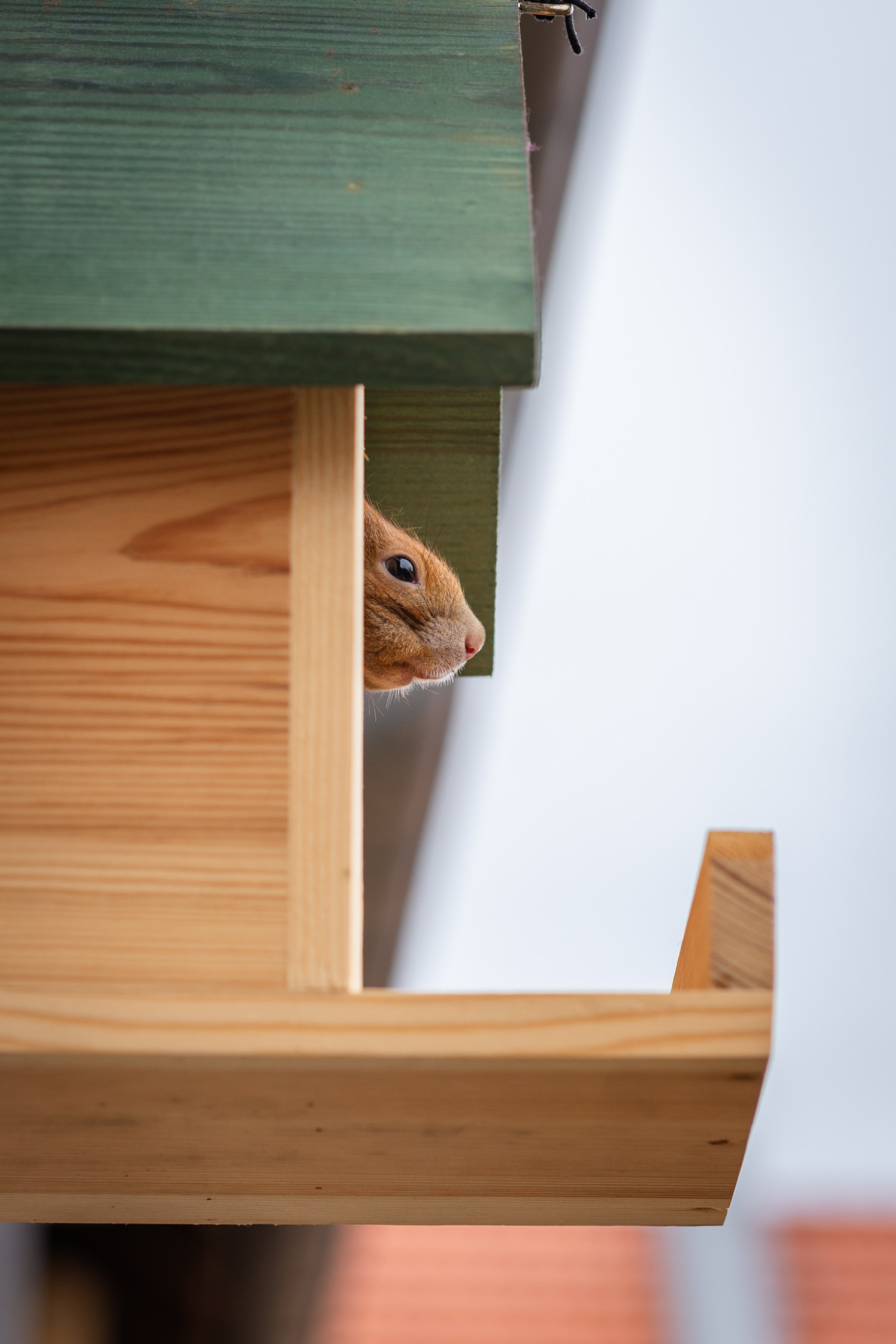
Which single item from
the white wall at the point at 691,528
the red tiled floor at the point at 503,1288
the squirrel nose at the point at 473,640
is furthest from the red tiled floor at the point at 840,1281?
the squirrel nose at the point at 473,640

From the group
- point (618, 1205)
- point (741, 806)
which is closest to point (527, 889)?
point (741, 806)

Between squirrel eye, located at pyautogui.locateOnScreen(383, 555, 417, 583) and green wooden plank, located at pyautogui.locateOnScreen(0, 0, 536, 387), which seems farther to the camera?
squirrel eye, located at pyautogui.locateOnScreen(383, 555, 417, 583)

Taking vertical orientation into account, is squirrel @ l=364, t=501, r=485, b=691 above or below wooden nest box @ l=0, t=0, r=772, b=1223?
below

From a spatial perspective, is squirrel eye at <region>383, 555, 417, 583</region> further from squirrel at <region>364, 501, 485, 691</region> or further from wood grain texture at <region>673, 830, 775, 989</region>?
wood grain texture at <region>673, 830, 775, 989</region>

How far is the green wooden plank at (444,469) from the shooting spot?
1.64 meters

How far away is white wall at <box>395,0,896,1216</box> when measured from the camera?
8.35 ft

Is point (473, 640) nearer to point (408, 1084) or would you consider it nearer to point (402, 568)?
point (402, 568)

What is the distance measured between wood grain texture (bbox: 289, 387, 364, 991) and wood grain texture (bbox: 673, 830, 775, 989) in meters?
0.24

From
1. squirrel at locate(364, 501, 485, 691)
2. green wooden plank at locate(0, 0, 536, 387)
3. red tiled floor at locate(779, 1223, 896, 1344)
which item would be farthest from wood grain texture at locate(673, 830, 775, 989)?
red tiled floor at locate(779, 1223, 896, 1344)

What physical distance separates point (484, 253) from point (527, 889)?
11.3 ft

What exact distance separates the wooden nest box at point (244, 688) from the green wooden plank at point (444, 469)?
57 cm

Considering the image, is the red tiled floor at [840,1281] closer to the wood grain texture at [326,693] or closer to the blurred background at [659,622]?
the blurred background at [659,622]

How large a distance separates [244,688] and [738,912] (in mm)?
387

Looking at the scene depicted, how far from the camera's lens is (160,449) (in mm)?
1012
